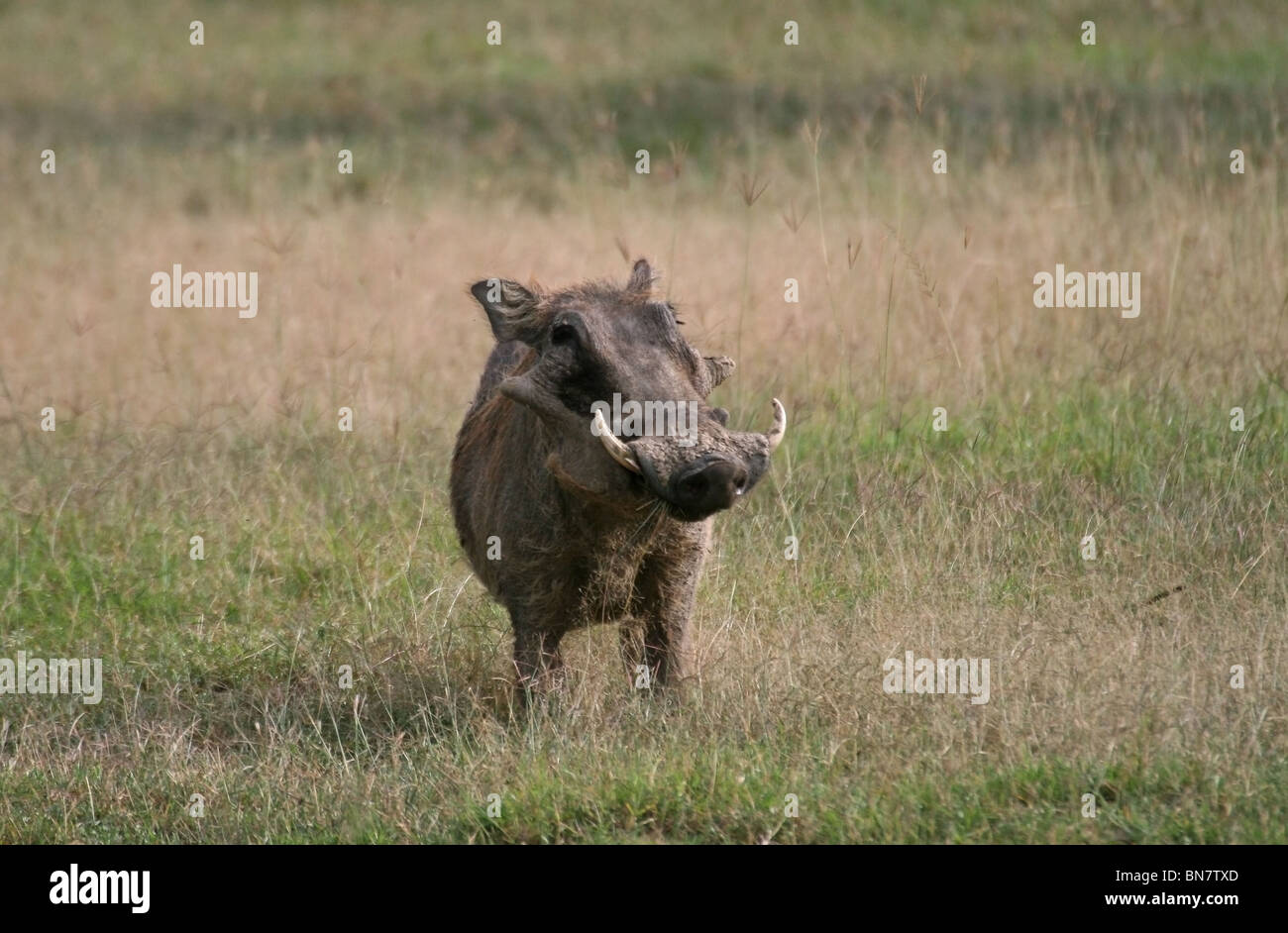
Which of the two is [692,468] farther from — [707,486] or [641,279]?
[641,279]

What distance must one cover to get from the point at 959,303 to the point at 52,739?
530cm

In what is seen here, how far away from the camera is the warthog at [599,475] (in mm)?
4113

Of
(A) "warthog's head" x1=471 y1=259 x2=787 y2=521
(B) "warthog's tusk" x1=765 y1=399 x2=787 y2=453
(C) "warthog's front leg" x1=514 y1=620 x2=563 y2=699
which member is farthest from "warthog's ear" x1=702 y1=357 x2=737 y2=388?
(C) "warthog's front leg" x1=514 y1=620 x2=563 y2=699

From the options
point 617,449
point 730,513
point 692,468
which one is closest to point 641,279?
point 617,449

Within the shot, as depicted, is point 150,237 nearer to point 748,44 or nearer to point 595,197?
point 595,197

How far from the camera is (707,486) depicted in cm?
400

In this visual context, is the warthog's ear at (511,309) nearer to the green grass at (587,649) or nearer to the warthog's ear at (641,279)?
the warthog's ear at (641,279)

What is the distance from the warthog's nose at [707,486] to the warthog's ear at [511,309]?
106 centimetres

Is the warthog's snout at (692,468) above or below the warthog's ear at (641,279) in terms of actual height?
below

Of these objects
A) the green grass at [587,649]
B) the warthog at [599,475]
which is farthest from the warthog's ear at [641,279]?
the green grass at [587,649]

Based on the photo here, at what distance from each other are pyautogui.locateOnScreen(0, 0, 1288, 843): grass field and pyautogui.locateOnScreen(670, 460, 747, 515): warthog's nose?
81 cm

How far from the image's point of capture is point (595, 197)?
12461 mm

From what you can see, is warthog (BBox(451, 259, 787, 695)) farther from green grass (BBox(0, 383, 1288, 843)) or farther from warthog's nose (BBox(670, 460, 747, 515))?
green grass (BBox(0, 383, 1288, 843))

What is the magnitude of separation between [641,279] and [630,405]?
753mm
